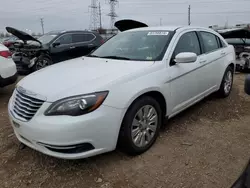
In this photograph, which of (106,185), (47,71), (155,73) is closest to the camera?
(106,185)

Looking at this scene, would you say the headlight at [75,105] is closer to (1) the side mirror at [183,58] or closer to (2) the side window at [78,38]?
(1) the side mirror at [183,58]

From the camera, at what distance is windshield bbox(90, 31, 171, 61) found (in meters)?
3.41

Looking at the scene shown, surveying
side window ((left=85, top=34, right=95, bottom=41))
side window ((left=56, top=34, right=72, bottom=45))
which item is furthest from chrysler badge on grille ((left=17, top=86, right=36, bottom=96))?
side window ((left=85, top=34, right=95, bottom=41))

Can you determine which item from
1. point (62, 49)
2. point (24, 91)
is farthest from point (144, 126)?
point (62, 49)

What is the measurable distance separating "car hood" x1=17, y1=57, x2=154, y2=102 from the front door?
1.48ft

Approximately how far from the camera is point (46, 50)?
851 cm

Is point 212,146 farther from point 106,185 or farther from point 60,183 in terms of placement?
point 60,183

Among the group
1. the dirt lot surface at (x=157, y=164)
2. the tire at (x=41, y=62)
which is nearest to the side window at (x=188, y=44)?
the dirt lot surface at (x=157, y=164)

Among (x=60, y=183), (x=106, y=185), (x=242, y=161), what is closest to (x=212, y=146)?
(x=242, y=161)

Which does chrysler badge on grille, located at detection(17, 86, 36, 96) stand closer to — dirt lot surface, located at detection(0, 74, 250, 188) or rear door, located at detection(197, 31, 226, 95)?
dirt lot surface, located at detection(0, 74, 250, 188)

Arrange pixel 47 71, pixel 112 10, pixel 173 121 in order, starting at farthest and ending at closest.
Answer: pixel 112 10 < pixel 173 121 < pixel 47 71

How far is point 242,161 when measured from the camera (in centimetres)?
288

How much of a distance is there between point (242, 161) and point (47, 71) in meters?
2.66

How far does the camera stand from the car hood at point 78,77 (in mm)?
2541
